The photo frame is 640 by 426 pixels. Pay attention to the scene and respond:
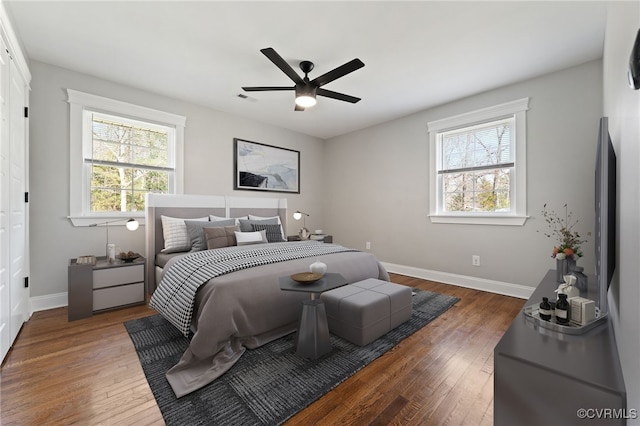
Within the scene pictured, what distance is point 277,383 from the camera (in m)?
1.70

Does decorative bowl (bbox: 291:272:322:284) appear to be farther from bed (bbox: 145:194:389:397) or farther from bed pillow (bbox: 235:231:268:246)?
bed pillow (bbox: 235:231:268:246)

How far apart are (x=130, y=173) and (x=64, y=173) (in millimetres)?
642

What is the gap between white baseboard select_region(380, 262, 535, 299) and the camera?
3.37m

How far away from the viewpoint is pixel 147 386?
5.52 feet

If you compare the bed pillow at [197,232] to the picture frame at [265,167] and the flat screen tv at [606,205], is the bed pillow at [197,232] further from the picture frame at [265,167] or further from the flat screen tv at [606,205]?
the flat screen tv at [606,205]

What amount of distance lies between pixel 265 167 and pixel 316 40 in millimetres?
2676

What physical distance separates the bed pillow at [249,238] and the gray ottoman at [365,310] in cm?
141

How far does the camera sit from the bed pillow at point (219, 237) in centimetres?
326

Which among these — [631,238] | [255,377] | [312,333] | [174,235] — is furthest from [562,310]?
[174,235]

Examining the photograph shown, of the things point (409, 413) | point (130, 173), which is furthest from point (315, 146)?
point (409, 413)

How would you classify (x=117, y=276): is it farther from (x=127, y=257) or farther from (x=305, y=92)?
(x=305, y=92)

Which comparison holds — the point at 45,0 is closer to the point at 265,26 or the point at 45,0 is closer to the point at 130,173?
the point at 265,26

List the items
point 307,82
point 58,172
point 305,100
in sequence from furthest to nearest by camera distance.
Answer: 1. point 58,172
2. point 305,100
3. point 307,82

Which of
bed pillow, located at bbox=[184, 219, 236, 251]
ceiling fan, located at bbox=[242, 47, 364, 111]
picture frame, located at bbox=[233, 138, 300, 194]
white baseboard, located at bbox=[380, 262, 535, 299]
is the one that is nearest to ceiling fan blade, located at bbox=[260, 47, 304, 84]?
ceiling fan, located at bbox=[242, 47, 364, 111]
